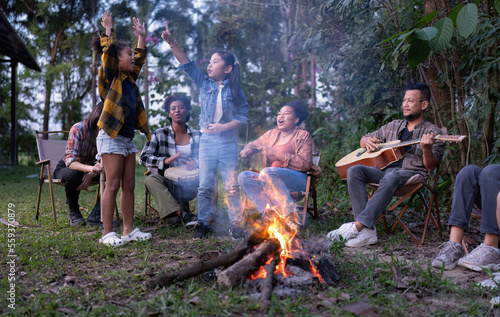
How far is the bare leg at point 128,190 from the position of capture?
350 cm

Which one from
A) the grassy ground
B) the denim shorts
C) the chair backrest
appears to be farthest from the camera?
the chair backrest

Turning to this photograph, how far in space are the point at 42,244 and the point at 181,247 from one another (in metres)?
1.20

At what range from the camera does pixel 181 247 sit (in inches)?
135

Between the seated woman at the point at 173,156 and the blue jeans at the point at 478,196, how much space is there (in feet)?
8.71

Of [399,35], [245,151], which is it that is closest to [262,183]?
[245,151]

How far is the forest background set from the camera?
4.33 m

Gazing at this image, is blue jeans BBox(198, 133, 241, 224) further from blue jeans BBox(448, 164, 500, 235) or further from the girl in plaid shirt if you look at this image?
blue jeans BBox(448, 164, 500, 235)

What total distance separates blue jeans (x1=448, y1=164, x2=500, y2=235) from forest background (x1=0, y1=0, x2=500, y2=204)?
3.70 feet

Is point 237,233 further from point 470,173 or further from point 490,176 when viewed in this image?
point 490,176

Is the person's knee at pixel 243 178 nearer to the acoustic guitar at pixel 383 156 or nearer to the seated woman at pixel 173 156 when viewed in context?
the seated woman at pixel 173 156

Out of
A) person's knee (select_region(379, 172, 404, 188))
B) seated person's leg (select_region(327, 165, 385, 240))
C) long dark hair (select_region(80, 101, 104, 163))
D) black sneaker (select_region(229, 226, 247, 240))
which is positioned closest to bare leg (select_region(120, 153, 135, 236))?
black sneaker (select_region(229, 226, 247, 240))

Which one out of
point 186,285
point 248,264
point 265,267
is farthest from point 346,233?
point 186,285

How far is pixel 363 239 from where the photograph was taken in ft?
11.4

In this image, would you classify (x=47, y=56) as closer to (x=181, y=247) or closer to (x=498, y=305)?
(x=181, y=247)
